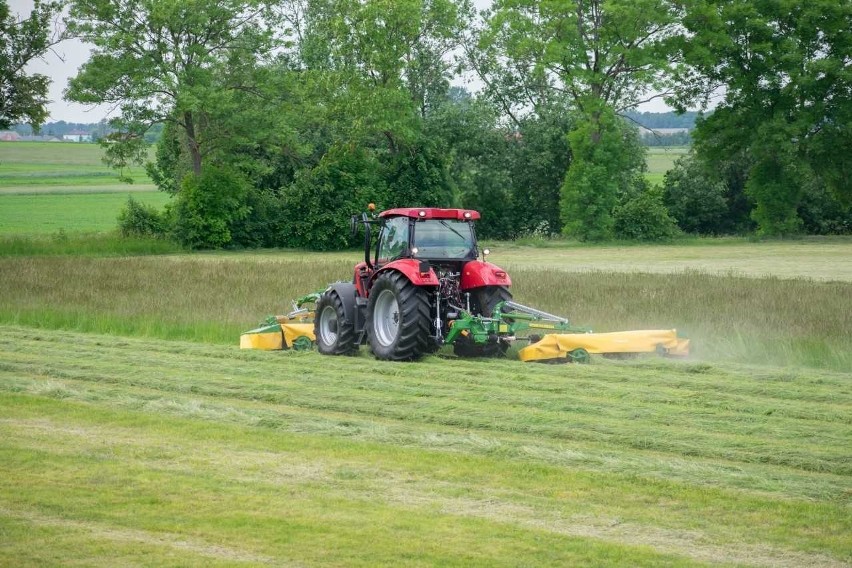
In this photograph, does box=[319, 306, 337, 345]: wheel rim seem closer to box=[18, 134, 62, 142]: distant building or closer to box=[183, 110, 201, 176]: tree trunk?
box=[183, 110, 201, 176]: tree trunk

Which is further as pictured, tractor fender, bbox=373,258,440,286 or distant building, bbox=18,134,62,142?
distant building, bbox=18,134,62,142

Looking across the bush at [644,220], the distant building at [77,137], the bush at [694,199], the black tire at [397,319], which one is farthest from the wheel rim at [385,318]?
the distant building at [77,137]

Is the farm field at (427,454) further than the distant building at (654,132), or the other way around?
the distant building at (654,132)

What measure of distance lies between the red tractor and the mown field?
0.37 meters

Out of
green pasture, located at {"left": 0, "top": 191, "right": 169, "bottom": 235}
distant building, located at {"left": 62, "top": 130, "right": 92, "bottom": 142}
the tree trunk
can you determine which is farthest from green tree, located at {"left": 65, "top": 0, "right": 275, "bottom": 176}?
distant building, located at {"left": 62, "top": 130, "right": 92, "bottom": 142}

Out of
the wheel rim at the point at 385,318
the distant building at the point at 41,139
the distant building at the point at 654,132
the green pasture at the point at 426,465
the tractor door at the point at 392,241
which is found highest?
the distant building at the point at 41,139

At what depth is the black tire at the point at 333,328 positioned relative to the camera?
15390mm

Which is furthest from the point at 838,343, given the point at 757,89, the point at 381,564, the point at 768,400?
the point at 757,89

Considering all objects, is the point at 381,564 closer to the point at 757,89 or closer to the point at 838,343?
the point at 838,343

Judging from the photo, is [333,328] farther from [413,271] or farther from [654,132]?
[654,132]

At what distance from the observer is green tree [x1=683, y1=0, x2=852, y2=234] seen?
4619 centimetres

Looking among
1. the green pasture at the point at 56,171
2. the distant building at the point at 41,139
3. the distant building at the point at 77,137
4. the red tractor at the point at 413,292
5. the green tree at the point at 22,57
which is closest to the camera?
the red tractor at the point at 413,292

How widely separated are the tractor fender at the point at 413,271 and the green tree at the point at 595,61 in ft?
107

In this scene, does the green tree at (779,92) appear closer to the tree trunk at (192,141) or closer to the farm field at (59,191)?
the tree trunk at (192,141)
